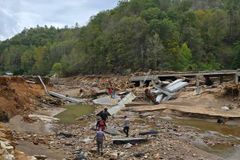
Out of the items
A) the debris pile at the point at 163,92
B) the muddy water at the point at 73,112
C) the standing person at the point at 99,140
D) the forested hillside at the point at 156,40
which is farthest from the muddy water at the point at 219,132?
the forested hillside at the point at 156,40

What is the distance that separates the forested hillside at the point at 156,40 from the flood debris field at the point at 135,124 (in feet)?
83.8

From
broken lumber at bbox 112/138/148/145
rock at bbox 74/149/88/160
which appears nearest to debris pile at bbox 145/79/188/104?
broken lumber at bbox 112/138/148/145

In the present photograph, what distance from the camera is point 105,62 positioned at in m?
97.6

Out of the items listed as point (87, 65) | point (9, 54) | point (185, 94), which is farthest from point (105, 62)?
point (9, 54)

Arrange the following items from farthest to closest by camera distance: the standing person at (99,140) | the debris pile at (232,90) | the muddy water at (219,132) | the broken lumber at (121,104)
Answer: the debris pile at (232,90) < the broken lumber at (121,104) < the muddy water at (219,132) < the standing person at (99,140)

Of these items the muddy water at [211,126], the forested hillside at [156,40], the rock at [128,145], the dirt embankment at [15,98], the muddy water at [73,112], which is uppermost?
the forested hillside at [156,40]

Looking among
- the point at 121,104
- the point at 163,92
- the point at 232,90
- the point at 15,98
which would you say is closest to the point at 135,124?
the point at 121,104

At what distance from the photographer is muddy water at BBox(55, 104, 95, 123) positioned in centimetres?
3818

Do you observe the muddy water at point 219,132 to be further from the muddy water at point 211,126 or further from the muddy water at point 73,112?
the muddy water at point 73,112

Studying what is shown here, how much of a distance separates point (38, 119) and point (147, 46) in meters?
52.2

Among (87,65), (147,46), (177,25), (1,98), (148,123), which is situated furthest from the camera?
(87,65)

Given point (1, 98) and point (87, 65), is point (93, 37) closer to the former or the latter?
point (87, 65)

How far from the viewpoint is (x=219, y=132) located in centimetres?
3111

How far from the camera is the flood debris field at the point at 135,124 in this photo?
2225 centimetres
